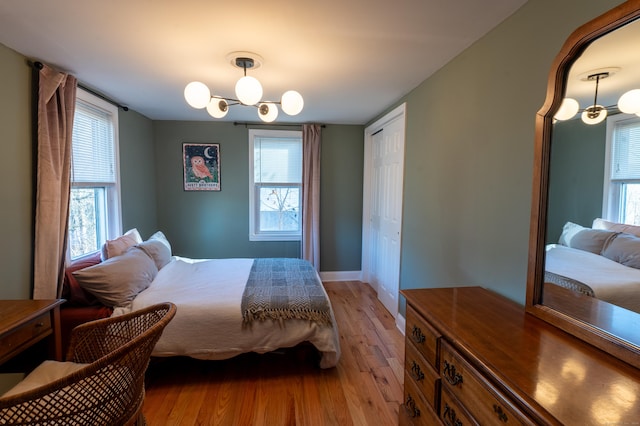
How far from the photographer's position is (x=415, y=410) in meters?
1.53

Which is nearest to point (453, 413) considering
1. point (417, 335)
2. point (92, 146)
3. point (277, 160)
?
point (417, 335)

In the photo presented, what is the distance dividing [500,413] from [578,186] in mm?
902

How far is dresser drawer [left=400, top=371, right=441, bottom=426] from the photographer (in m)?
1.37

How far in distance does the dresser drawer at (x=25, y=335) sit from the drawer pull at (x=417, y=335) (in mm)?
1838

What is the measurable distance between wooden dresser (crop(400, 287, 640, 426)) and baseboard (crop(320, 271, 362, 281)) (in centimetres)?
290

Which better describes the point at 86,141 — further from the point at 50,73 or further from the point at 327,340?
the point at 327,340

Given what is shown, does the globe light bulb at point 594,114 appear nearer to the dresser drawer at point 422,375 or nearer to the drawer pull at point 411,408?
the dresser drawer at point 422,375

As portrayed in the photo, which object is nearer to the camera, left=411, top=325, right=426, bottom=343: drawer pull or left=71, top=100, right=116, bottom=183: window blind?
left=411, top=325, right=426, bottom=343: drawer pull

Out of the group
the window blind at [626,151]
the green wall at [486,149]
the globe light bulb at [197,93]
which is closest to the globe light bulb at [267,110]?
the globe light bulb at [197,93]

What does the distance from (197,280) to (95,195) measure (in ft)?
4.64

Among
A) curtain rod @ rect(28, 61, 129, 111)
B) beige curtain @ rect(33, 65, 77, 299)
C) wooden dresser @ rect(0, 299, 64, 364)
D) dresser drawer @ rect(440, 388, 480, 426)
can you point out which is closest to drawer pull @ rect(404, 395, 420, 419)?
dresser drawer @ rect(440, 388, 480, 426)

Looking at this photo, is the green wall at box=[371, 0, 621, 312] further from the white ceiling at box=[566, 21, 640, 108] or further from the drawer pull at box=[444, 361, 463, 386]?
the drawer pull at box=[444, 361, 463, 386]

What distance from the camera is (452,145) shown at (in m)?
2.16

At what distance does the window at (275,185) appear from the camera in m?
4.32
